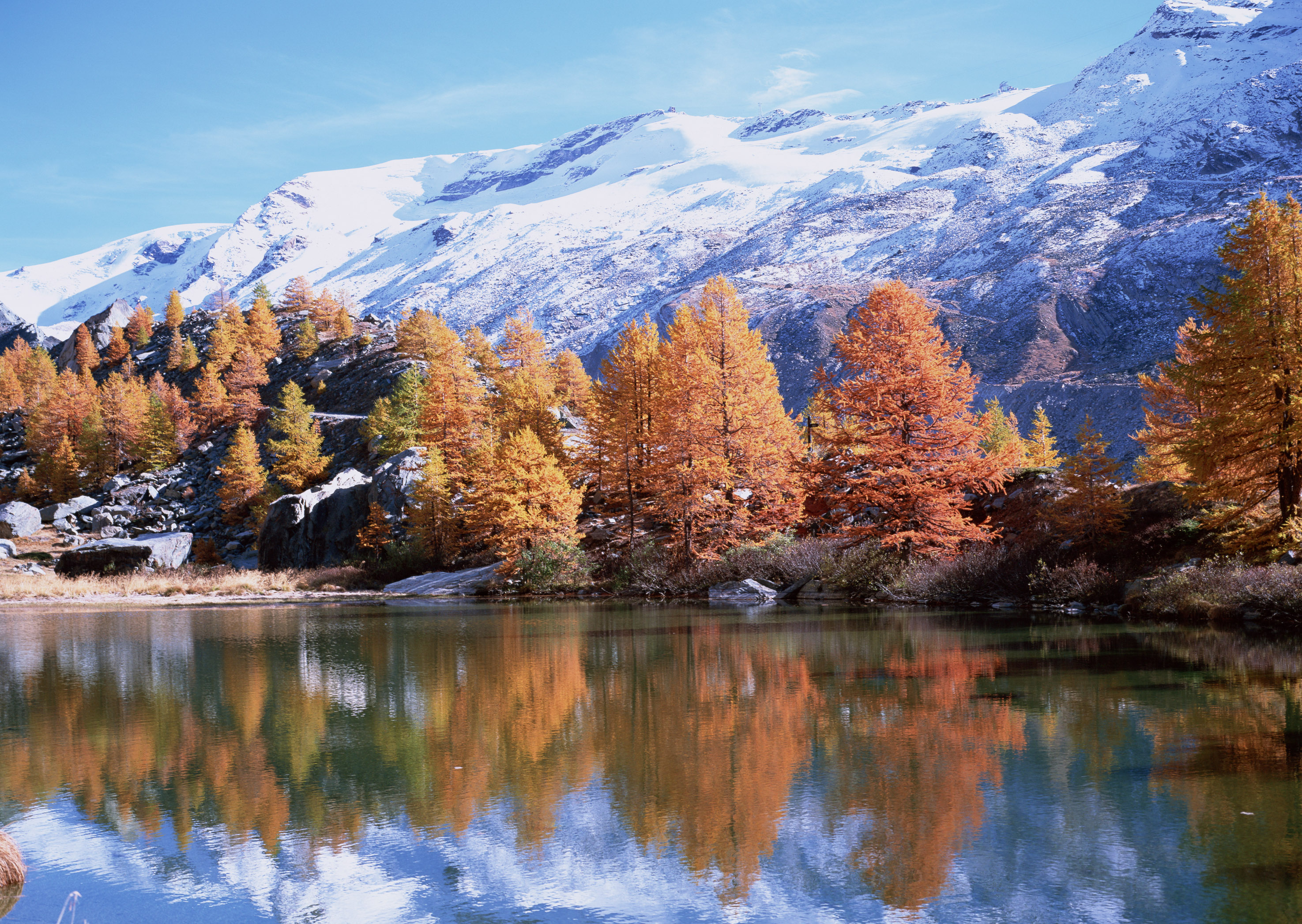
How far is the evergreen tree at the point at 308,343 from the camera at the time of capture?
96.6 metres

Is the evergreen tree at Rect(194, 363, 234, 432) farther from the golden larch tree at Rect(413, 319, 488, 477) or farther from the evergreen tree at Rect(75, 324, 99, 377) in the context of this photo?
the evergreen tree at Rect(75, 324, 99, 377)

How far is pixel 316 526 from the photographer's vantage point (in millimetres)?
56156

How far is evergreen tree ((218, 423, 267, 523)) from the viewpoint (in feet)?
226

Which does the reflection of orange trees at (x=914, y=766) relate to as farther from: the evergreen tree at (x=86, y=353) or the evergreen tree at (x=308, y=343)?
the evergreen tree at (x=86, y=353)

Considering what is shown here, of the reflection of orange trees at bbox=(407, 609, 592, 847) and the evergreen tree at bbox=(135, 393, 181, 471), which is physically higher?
the evergreen tree at bbox=(135, 393, 181, 471)

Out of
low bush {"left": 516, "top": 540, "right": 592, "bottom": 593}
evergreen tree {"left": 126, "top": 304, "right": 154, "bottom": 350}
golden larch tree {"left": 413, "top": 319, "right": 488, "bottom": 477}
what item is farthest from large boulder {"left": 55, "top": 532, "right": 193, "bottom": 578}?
evergreen tree {"left": 126, "top": 304, "right": 154, "bottom": 350}

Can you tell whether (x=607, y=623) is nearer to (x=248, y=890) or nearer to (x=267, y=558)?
(x=248, y=890)

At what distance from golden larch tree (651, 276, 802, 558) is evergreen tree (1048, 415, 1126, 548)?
13057 mm

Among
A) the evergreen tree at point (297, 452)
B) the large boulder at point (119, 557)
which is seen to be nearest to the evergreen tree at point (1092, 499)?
the large boulder at point (119, 557)

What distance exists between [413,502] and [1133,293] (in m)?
152

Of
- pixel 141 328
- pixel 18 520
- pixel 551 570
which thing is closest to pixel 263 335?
Answer: pixel 18 520

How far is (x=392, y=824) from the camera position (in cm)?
759

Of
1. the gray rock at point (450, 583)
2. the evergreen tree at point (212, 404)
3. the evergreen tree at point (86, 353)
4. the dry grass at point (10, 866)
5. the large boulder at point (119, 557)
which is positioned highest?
the evergreen tree at point (86, 353)

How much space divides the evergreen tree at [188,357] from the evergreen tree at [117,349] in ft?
54.8
